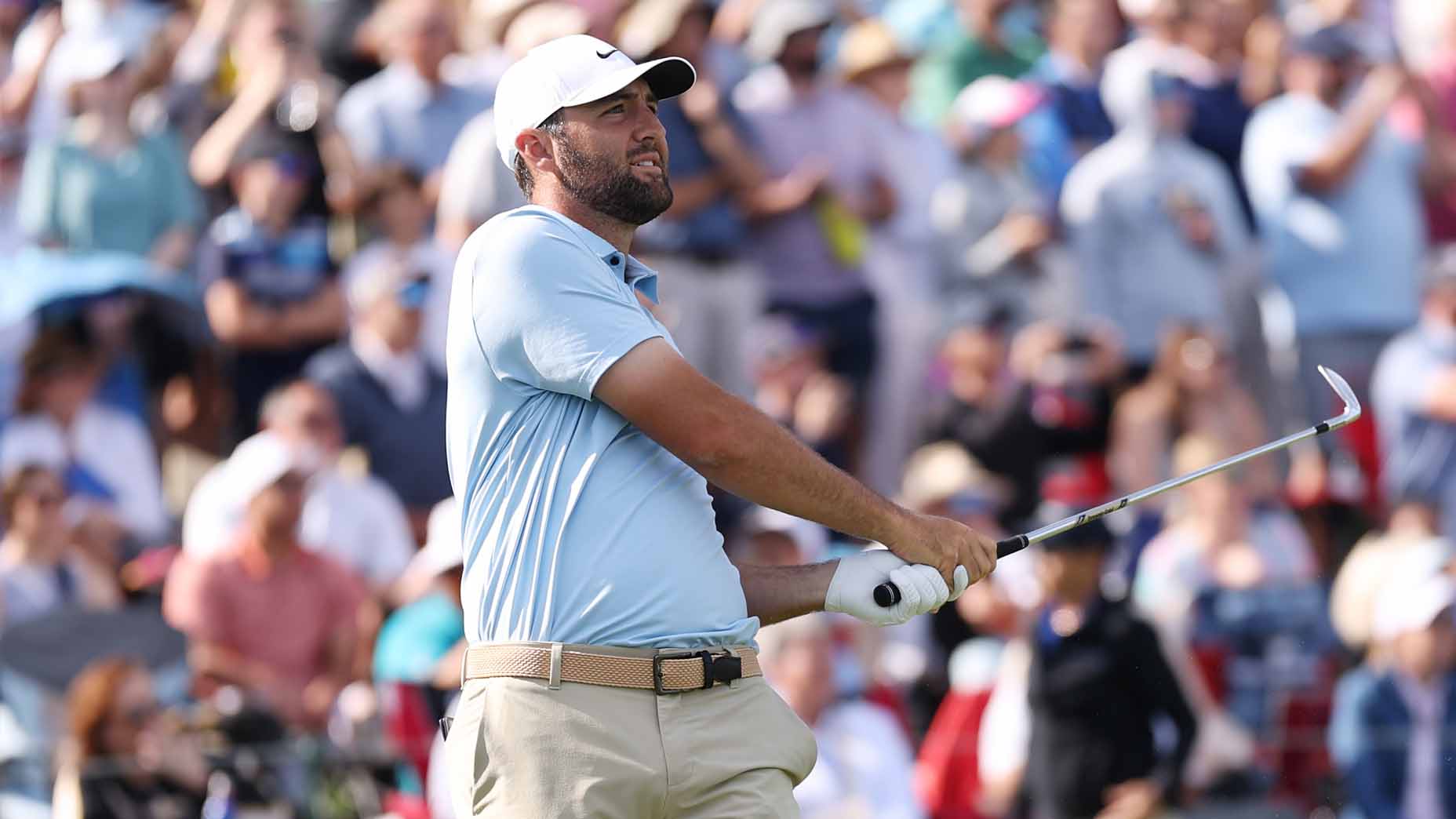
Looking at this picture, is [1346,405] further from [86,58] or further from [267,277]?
[86,58]

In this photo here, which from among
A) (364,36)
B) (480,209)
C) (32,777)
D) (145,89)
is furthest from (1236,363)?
(32,777)

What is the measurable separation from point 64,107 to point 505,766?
22.6ft

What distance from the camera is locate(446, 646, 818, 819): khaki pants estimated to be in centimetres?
420

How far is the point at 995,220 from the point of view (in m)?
10.9

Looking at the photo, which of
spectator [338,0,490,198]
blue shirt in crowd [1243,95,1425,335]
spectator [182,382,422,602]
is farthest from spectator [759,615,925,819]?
A: blue shirt in crowd [1243,95,1425,335]

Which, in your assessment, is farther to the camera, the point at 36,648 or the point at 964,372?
the point at 964,372

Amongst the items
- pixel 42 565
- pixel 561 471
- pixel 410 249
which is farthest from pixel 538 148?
pixel 410 249

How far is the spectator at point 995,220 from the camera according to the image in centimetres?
1075

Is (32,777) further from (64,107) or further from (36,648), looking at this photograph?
(64,107)

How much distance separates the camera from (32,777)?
790 centimetres

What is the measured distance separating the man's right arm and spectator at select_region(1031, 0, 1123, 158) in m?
6.97

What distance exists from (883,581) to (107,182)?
21.2 feet

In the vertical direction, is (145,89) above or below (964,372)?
above

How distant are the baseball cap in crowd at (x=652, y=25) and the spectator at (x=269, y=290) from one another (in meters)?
1.44
